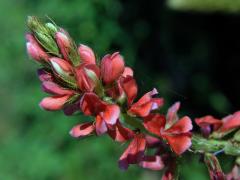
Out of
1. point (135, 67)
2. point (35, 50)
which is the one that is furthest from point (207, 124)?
point (135, 67)

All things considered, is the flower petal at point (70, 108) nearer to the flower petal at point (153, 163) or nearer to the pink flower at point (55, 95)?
the pink flower at point (55, 95)

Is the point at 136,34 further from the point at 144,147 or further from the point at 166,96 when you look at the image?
the point at 144,147

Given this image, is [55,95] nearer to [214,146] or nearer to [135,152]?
[135,152]

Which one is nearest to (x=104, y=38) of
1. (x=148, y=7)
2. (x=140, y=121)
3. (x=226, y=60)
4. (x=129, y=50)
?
(x=129, y=50)

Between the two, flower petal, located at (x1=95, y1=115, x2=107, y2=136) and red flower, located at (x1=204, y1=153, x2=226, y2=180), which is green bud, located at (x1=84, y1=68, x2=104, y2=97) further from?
red flower, located at (x1=204, y1=153, x2=226, y2=180)

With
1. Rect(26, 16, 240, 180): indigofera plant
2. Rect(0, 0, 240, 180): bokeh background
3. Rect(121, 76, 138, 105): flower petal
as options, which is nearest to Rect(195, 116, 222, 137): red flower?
Rect(26, 16, 240, 180): indigofera plant
